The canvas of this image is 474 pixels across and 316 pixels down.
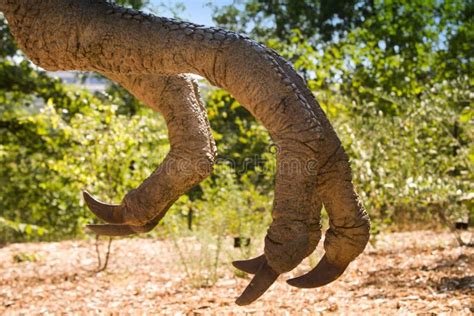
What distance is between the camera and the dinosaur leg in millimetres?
2145

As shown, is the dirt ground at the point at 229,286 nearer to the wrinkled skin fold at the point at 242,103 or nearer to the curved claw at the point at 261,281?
the wrinkled skin fold at the point at 242,103

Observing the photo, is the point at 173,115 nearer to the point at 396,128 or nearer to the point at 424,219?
the point at 396,128

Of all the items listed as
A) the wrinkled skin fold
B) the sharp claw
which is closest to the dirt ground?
the wrinkled skin fold

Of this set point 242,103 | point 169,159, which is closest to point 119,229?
point 169,159

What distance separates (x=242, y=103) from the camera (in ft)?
5.38

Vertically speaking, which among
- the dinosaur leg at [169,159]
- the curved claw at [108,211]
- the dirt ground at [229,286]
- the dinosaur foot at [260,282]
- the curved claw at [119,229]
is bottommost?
the dirt ground at [229,286]

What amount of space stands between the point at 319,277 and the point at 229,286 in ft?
11.0

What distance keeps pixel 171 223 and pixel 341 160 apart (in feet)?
15.8

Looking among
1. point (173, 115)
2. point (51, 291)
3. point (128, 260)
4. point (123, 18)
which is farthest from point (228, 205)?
point (123, 18)

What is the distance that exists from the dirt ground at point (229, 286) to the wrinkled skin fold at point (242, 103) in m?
1.79

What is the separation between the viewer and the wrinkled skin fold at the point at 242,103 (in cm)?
151

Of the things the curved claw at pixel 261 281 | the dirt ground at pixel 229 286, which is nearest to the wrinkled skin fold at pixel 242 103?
the curved claw at pixel 261 281

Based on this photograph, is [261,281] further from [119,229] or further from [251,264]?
[119,229]

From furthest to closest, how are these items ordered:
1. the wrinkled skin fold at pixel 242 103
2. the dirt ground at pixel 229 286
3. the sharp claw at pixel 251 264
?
the dirt ground at pixel 229 286, the sharp claw at pixel 251 264, the wrinkled skin fold at pixel 242 103
